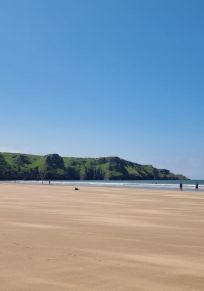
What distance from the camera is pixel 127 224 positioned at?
18.1 metres

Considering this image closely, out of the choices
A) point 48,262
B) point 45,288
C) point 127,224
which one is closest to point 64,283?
point 45,288

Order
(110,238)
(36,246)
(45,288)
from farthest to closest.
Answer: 1. (110,238)
2. (36,246)
3. (45,288)

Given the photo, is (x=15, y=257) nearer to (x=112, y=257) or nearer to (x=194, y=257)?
(x=112, y=257)

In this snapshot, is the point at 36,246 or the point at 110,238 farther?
the point at 110,238

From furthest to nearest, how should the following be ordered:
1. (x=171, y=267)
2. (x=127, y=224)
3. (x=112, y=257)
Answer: (x=127, y=224) → (x=112, y=257) → (x=171, y=267)

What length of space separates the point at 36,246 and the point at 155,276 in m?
4.35

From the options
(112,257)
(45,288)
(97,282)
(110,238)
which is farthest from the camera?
(110,238)

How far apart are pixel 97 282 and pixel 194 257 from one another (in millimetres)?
3940

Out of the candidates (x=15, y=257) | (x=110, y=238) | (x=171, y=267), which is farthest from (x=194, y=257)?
(x=15, y=257)

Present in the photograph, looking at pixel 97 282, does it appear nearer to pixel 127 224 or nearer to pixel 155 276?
pixel 155 276

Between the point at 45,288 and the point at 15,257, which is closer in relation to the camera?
the point at 45,288

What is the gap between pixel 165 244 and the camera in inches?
500

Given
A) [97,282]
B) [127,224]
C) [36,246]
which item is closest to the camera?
[97,282]

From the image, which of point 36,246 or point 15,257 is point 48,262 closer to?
point 15,257
